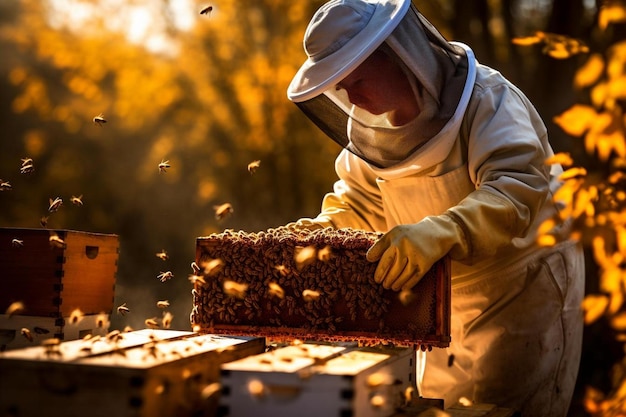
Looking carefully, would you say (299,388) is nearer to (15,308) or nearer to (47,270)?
(15,308)

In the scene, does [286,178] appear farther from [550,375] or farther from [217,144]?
[550,375]

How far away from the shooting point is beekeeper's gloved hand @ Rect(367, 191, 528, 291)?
236 centimetres

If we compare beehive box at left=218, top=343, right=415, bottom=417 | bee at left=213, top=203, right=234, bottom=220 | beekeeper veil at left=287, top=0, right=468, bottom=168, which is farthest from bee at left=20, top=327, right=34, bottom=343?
beekeeper veil at left=287, top=0, right=468, bottom=168

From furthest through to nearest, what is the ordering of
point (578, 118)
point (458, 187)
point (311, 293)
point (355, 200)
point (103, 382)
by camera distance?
1. point (355, 200)
2. point (458, 187)
3. point (311, 293)
4. point (103, 382)
5. point (578, 118)

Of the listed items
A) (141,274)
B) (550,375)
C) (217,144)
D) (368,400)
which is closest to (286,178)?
(217,144)

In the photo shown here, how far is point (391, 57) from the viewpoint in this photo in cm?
279

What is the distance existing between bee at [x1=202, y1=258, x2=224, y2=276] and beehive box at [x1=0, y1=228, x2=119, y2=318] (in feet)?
1.90

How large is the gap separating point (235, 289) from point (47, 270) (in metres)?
0.82

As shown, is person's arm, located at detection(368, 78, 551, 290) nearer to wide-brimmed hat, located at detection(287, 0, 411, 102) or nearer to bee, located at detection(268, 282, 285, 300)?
bee, located at detection(268, 282, 285, 300)

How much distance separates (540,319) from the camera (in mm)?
3062

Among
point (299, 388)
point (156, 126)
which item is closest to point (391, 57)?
point (299, 388)

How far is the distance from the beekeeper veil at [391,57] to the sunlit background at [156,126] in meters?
5.53

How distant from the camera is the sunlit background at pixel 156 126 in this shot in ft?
36.2

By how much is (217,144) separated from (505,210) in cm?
989
